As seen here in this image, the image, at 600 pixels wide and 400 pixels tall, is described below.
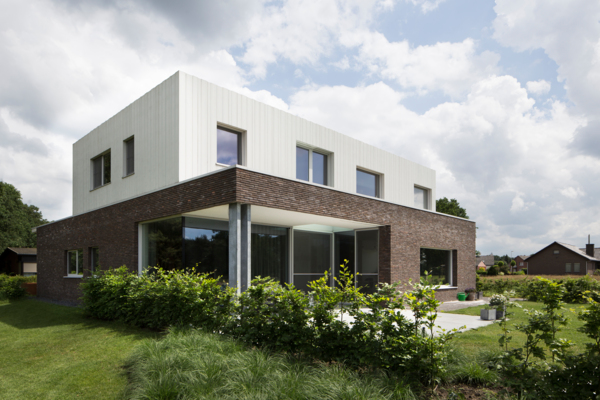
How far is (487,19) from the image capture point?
25.3 ft

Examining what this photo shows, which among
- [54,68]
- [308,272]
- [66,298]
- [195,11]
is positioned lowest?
[66,298]

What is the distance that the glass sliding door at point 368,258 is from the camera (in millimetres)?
14250

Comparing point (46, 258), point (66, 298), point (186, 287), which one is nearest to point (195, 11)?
point (186, 287)

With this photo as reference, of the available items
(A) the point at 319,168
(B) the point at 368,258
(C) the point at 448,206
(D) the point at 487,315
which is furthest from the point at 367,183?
(C) the point at 448,206

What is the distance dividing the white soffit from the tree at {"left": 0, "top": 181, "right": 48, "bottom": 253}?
35.4 metres

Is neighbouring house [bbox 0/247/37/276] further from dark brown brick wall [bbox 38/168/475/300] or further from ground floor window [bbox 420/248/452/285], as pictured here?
ground floor window [bbox 420/248/452/285]

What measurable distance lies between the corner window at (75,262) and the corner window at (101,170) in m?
3.01

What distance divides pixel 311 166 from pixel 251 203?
5.99 meters

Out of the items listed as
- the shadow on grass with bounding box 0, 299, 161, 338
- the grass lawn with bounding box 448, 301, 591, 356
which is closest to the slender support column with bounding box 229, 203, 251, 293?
the shadow on grass with bounding box 0, 299, 161, 338

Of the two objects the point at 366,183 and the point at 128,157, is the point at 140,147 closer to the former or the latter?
the point at 128,157

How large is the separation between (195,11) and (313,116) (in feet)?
26.9

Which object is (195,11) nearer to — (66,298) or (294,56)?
(294,56)

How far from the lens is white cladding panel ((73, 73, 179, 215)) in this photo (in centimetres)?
1136

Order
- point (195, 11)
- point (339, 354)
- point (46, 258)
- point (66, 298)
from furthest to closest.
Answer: point (46, 258) < point (66, 298) < point (195, 11) < point (339, 354)
